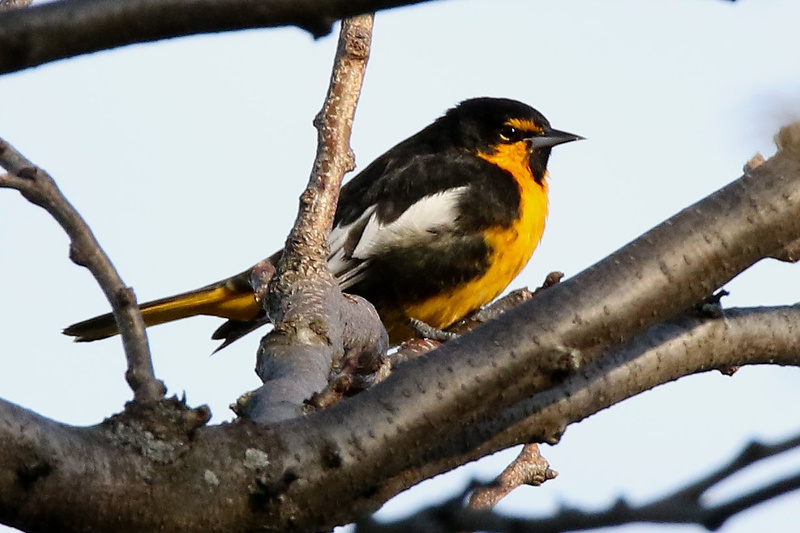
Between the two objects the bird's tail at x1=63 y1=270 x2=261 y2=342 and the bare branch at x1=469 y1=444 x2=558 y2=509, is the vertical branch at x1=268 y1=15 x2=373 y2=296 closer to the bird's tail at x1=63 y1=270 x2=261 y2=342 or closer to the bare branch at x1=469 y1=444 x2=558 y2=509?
the bare branch at x1=469 y1=444 x2=558 y2=509

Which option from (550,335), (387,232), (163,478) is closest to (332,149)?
(550,335)

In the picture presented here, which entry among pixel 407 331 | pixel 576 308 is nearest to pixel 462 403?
pixel 576 308

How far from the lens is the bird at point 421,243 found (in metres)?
6.11

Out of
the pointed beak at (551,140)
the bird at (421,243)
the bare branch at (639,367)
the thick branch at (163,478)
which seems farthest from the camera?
the pointed beak at (551,140)

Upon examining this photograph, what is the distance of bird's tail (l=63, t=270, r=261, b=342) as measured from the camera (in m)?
6.46

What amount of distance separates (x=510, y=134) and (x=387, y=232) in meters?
1.21

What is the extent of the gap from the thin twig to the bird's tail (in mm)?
4116

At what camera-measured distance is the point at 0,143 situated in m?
2.22

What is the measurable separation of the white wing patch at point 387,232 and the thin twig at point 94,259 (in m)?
3.87

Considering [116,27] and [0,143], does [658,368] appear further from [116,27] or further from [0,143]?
[116,27]

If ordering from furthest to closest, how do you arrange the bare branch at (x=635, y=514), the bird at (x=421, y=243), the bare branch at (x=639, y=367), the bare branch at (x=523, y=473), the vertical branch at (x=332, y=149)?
the bird at (x=421, y=243) < the vertical branch at (x=332, y=149) < the bare branch at (x=523, y=473) < the bare branch at (x=639, y=367) < the bare branch at (x=635, y=514)

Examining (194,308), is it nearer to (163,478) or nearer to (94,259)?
(94,259)

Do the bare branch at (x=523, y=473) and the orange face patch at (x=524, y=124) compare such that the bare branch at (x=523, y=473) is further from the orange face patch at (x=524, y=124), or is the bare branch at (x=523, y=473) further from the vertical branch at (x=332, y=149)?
the orange face patch at (x=524, y=124)

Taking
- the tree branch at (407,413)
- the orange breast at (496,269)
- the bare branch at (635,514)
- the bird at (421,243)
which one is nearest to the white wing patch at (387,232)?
the bird at (421,243)
